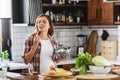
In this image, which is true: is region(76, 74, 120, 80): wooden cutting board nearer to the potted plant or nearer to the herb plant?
the herb plant

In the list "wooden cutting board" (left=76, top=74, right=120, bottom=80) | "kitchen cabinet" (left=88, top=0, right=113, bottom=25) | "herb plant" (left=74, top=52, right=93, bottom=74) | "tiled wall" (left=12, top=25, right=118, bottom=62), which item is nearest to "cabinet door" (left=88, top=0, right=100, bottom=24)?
"kitchen cabinet" (left=88, top=0, right=113, bottom=25)

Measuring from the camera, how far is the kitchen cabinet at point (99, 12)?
20.5 feet

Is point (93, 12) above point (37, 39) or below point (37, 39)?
above

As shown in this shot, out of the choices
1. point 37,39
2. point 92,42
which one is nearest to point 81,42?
point 92,42

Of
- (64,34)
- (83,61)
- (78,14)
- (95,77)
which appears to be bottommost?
(95,77)

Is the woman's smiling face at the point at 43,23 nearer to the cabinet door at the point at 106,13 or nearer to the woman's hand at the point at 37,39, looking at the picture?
the woman's hand at the point at 37,39

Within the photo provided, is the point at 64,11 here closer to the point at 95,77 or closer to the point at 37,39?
the point at 37,39

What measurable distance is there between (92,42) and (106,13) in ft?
2.39

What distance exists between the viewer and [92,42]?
6746mm

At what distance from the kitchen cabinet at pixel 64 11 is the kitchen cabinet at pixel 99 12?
199mm

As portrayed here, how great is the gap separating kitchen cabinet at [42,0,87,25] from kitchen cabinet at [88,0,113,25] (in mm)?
199

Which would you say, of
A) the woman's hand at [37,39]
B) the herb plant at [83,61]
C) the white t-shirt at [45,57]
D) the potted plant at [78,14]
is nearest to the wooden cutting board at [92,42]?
the potted plant at [78,14]

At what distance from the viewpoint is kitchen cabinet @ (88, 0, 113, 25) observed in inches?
247

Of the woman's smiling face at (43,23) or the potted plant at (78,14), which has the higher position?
the potted plant at (78,14)
